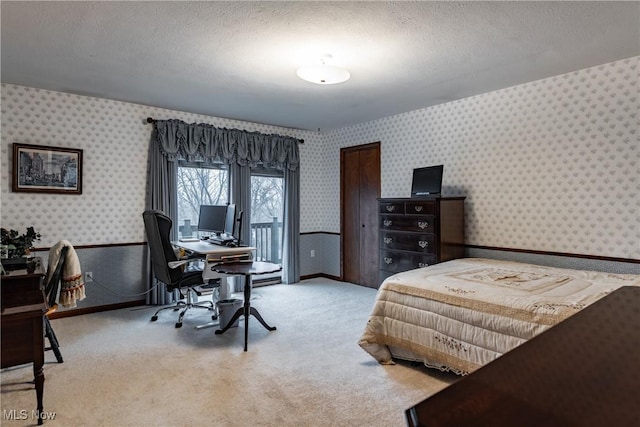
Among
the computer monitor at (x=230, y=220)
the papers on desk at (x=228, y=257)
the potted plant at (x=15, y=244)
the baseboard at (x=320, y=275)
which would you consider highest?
the computer monitor at (x=230, y=220)

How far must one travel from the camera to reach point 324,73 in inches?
116

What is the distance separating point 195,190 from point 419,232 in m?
3.00

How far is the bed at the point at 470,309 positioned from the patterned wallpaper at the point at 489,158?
1.97 feet

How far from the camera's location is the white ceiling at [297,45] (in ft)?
7.52

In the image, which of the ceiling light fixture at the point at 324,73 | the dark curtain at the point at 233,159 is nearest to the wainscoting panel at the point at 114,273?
the dark curtain at the point at 233,159

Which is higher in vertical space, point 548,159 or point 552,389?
point 548,159

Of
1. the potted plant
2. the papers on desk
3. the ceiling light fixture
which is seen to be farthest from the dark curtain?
the ceiling light fixture

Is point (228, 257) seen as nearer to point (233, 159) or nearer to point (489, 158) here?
point (233, 159)

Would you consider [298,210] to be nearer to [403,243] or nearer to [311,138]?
[311,138]

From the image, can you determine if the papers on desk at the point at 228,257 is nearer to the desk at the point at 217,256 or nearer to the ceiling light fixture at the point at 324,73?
the desk at the point at 217,256

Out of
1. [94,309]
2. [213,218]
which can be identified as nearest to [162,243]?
[213,218]

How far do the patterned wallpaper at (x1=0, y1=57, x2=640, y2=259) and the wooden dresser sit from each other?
356 mm

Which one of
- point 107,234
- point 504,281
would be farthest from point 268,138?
point 504,281

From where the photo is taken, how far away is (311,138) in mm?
6070
